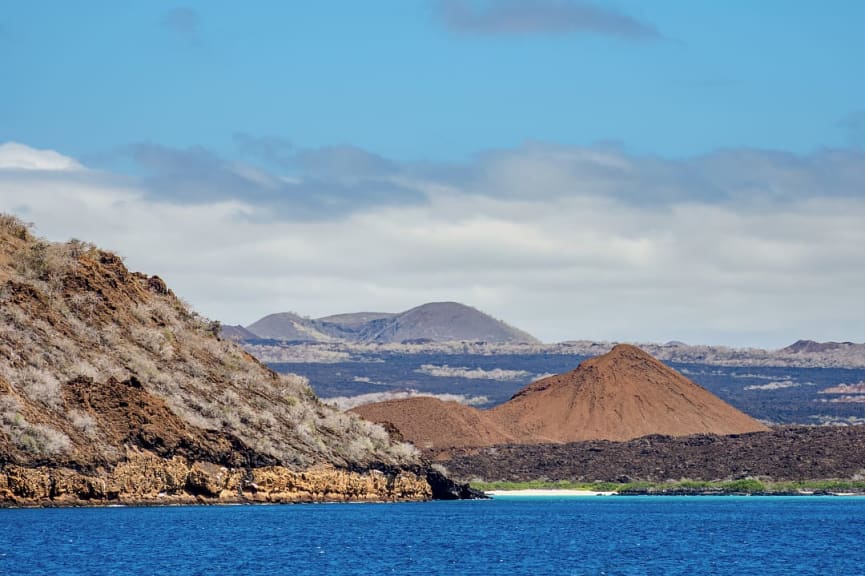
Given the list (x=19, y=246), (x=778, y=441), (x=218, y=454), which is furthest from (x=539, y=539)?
(x=778, y=441)

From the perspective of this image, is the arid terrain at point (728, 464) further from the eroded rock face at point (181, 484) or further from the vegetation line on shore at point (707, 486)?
the eroded rock face at point (181, 484)

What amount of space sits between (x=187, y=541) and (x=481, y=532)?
921 inches

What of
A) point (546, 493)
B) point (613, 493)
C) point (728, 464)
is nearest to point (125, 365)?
point (546, 493)

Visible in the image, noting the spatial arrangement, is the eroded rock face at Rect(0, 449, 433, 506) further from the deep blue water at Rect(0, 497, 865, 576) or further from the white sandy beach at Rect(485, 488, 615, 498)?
the white sandy beach at Rect(485, 488, 615, 498)

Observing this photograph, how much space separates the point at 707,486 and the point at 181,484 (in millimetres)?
93302

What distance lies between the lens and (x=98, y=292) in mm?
126125

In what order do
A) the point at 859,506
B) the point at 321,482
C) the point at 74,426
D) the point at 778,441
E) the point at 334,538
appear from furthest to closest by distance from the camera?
1. the point at 778,441
2. the point at 859,506
3. the point at 321,482
4. the point at 74,426
5. the point at 334,538

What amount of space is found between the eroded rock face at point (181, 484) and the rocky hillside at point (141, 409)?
0.11 meters

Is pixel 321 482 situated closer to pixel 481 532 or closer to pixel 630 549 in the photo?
pixel 481 532

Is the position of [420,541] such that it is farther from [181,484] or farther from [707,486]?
[707,486]

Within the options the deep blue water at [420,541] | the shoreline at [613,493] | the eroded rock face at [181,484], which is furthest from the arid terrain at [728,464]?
the eroded rock face at [181,484]

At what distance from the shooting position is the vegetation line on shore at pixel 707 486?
181m

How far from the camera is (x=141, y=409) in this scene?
107312 mm

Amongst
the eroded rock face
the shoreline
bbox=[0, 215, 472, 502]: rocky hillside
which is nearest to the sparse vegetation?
bbox=[0, 215, 472, 502]: rocky hillside
